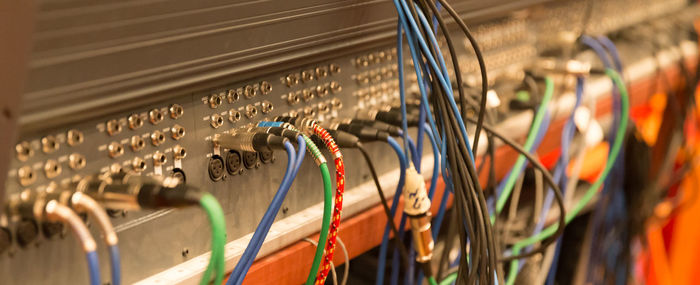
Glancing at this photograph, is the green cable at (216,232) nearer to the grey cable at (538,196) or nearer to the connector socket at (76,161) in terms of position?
the connector socket at (76,161)

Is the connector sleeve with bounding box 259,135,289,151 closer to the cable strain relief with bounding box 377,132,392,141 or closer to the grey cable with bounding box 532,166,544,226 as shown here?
the cable strain relief with bounding box 377,132,392,141

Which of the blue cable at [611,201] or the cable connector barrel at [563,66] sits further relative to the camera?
the blue cable at [611,201]

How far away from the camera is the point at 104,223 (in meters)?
0.40

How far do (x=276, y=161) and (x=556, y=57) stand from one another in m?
0.62

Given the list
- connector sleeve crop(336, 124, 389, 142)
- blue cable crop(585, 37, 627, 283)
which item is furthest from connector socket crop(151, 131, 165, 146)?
blue cable crop(585, 37, 627, 283)

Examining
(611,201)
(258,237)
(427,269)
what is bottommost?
(611,201)

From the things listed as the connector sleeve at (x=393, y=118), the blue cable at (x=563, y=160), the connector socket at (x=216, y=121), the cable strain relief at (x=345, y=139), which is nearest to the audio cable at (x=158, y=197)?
the connector socket at (x=216, y=121)

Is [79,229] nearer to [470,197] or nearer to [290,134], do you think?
[290,134]

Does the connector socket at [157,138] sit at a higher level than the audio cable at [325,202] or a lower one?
higher

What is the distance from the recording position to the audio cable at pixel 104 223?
0.39 m

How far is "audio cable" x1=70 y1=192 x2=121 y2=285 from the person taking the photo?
39cm

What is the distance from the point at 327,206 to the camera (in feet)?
1.68

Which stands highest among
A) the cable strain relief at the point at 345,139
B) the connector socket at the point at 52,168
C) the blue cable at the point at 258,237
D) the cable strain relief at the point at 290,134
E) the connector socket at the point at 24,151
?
the connector socket at the point at 24,151

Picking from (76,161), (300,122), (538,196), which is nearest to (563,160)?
(538,196)
